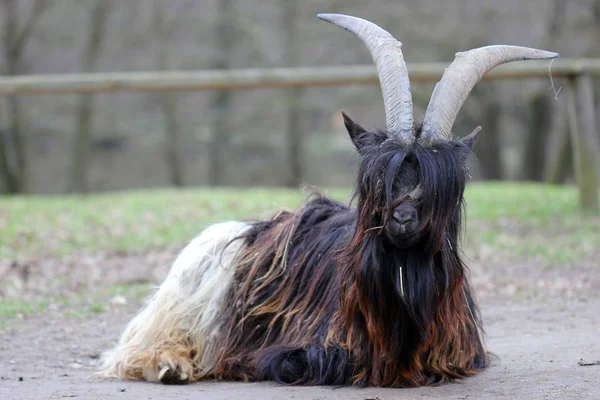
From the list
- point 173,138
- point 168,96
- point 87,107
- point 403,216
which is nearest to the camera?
point 403,216

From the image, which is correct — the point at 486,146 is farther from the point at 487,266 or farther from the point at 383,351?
the point at 383,351

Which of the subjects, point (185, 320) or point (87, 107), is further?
point (87, 107)

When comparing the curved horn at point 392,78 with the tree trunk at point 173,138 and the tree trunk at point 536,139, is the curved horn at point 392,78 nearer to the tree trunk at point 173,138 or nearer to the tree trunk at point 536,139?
the tree trunk at point 536,139

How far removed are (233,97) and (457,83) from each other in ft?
89.8

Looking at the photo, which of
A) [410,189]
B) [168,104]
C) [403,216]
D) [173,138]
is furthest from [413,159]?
[173,138]

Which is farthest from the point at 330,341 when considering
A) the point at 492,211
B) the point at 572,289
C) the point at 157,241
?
the point at 492,211

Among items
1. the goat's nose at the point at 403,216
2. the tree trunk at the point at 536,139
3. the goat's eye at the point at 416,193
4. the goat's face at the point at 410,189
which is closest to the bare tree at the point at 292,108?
the tree trunk at the point at 536,139

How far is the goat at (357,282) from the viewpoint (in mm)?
4742

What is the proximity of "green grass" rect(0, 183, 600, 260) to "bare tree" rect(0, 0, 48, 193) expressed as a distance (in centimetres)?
1238

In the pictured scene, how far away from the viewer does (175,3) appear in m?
30.3

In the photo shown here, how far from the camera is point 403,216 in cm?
456

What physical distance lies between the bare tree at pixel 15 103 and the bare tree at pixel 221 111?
5.63 metres

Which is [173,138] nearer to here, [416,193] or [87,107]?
[87,107]

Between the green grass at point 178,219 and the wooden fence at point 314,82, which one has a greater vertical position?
the wooden fence at point 314,82
